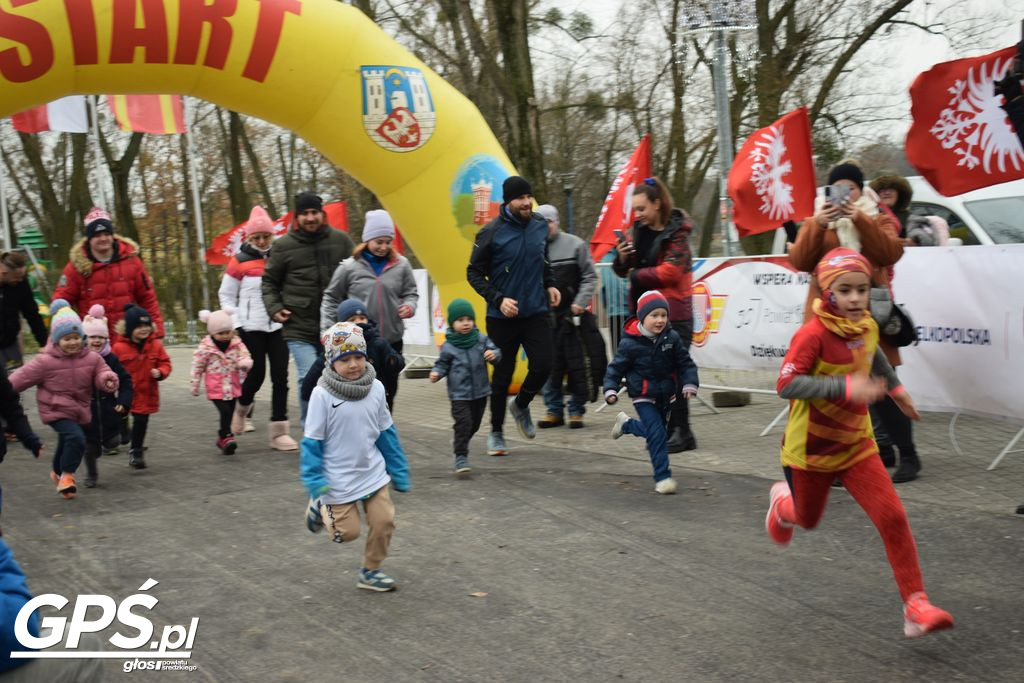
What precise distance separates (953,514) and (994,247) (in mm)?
2386

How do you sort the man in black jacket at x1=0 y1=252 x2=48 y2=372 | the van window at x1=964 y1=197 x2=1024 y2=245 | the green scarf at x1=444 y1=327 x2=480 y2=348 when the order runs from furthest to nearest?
the man in black jacket at x1=0 y1=252 x2=48 y2=372 < the van window at x1=964 y1=197 x2=1024 y2=245 < the green scarf at x1=444 y1=327 x2=480 y2=348

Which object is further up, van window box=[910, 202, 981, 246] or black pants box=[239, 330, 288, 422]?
van window box=[910, 202, 981, 246]

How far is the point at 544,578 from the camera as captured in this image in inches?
222

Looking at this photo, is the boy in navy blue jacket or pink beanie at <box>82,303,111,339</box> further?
pink beanie at <box>82,303,111,339</box>

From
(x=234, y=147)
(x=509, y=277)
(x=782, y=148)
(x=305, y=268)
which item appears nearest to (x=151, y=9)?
(x=305, y=268)

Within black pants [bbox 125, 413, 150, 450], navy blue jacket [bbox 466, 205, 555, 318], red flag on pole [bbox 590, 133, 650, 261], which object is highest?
red flag on pole [bbox 590, 133, 650, 261]

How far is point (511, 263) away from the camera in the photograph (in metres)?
8.88

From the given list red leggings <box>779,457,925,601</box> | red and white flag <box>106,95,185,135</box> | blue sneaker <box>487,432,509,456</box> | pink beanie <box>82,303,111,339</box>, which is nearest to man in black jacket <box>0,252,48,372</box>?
pink beanie <box>82,303,111,339</box>

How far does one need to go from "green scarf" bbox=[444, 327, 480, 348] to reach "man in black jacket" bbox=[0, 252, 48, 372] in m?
4.74

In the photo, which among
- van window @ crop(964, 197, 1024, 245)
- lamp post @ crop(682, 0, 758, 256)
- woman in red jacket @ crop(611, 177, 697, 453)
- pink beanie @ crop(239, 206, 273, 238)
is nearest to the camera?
woman in red jacket @ crop(611, 177, 697, 453)

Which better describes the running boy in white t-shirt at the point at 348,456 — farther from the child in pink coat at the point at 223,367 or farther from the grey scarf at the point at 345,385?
the child in pink coat at the point at 223,367

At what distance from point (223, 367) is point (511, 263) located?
2.82 metres

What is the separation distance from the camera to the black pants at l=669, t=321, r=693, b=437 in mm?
8680

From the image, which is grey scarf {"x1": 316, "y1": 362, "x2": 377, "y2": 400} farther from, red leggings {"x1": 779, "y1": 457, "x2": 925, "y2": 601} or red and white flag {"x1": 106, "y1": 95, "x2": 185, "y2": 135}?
red and white flag {"x1": 106, "y1": 95, "x2": 185, "y2": 135}
